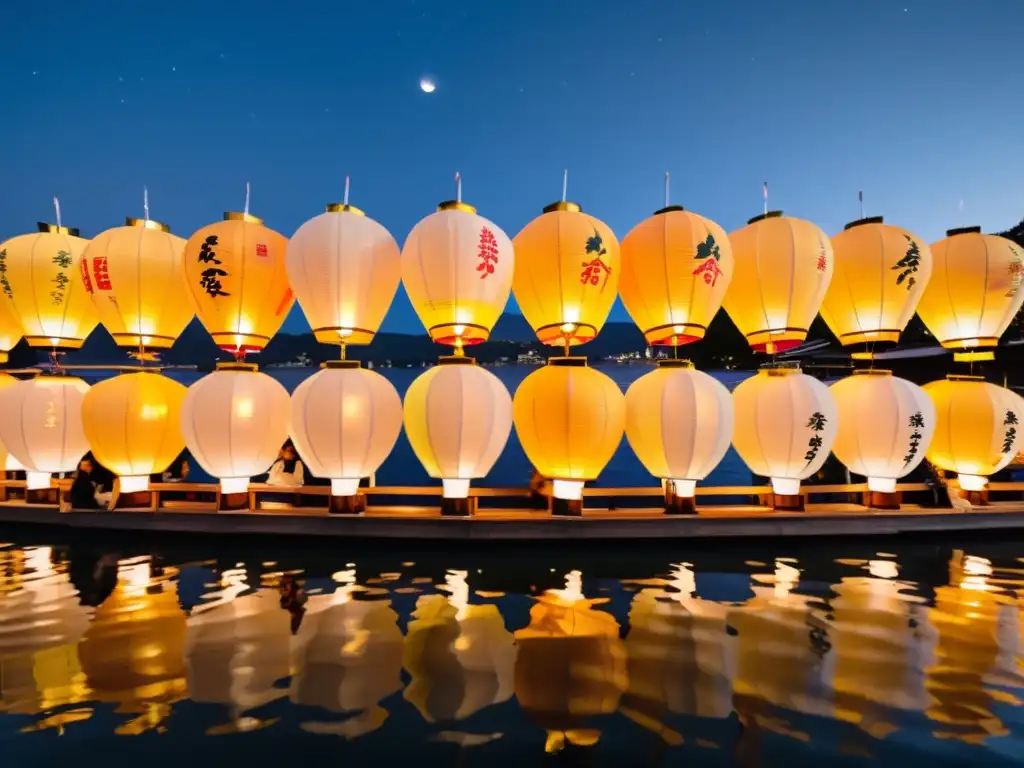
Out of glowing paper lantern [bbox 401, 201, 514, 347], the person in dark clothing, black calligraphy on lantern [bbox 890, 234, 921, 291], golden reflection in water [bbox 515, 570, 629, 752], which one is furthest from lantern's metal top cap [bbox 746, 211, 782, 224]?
the person in dark clothing

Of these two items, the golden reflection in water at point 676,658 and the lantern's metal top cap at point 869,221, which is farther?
the lantern's metal top cap at point 869,221

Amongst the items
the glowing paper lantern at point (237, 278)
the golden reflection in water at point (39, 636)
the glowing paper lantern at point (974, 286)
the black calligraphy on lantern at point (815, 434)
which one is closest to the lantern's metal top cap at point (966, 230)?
the glowing paper lantern at point (974, 286)

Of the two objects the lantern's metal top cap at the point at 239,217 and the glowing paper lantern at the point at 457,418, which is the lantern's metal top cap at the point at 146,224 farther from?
the glowing paper lantern at the point at 457,418

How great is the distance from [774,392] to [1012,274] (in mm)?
3715

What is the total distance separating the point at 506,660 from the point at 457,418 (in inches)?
89.1

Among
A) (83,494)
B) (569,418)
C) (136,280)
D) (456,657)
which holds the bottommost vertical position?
(456,657)

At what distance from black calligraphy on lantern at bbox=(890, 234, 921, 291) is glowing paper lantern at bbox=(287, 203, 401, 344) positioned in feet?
19.8

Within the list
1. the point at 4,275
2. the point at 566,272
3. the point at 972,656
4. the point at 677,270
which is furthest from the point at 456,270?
the point at 4,275

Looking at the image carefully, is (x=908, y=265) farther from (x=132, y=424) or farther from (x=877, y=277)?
(x=132, y=424)

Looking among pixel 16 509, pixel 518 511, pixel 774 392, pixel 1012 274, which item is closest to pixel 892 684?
pixel 774 392

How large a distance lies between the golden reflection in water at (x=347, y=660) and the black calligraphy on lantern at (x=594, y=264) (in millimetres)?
3763

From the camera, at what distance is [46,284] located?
225 inches

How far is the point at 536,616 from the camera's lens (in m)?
3.61

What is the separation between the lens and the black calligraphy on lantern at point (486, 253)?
4.79m
